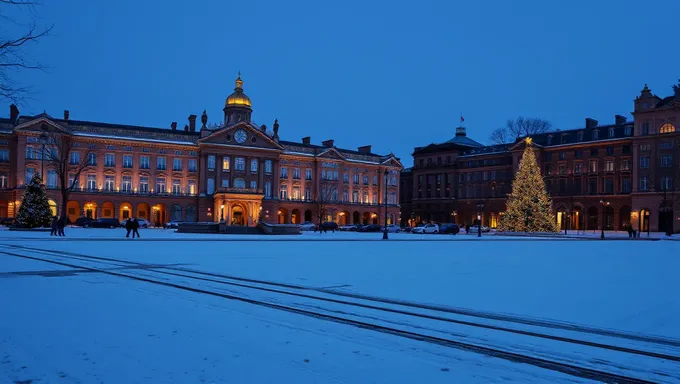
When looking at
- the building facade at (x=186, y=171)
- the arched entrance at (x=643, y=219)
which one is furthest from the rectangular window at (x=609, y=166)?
the building facade at (x=186, y=171)

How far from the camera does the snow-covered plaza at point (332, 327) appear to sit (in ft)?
21.9

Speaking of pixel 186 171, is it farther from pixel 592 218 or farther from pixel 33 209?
pixel 592 218

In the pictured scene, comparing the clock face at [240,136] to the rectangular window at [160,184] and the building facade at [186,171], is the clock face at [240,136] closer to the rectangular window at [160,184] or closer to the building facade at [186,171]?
the building facade at [186,171]

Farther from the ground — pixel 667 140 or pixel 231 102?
pixel 231 102

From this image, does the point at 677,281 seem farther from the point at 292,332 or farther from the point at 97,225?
the point at 97,225

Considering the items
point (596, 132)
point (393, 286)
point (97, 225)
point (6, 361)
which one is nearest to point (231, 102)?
point (97, 225)

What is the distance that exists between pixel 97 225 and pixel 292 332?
214ft

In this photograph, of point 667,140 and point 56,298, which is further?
point 667,140

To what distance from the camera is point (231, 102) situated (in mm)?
94500

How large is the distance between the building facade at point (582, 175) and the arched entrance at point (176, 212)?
43.5 metres

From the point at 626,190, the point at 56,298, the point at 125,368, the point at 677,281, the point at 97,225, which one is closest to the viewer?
the point at 125,368

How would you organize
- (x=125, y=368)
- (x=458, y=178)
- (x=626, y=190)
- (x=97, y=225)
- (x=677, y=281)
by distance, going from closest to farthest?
(x=125, y=368), (x=677, y=281), (x=97, y=225), (x=626, y=190), (x=458, y=178)

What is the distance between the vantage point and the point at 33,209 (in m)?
53.7

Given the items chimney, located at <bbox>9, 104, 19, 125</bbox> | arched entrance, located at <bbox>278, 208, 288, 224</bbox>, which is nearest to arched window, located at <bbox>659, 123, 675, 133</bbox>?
arched entrance, located at <bbox>278, 208, 288, 224</bbox>
